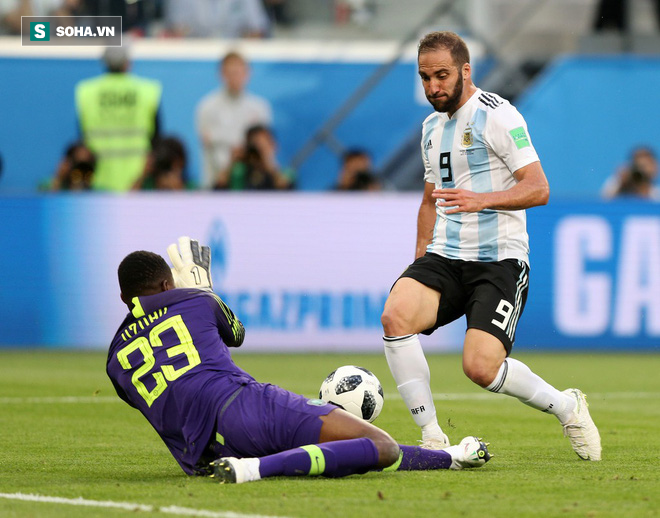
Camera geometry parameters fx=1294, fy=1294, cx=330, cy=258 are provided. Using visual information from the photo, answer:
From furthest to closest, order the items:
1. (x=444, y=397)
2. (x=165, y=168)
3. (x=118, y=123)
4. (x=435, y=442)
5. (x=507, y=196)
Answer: (x=118, y=123)
(x=165, y=168)
(x=444, y=397)
(x=435, y=442)
(x=507, y=196)

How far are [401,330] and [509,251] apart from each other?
71 cm

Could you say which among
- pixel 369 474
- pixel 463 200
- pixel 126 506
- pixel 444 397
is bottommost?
pixel 444 397

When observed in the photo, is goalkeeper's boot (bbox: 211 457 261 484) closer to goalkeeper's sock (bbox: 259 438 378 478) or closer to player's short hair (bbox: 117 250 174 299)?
goalkeeper's sock (bbox: 259 438 378 478)

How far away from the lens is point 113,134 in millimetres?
15102

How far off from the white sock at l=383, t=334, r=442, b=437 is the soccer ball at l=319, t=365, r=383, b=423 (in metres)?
0.16

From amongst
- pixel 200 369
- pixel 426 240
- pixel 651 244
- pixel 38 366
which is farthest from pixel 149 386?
pixel 651 244

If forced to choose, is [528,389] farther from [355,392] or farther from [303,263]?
[303,263]

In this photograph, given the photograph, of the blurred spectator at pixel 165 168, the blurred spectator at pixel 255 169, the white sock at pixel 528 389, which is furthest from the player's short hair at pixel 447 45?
the blurred spectator at pixel 165 168

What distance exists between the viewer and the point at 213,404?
5.75 meters

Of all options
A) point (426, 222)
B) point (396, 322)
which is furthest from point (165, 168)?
point (396, 322)

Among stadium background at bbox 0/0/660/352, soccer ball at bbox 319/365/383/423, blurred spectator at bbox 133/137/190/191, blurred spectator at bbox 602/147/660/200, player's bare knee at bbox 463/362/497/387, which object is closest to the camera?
player's bare knee at bbox 463/362/497/387

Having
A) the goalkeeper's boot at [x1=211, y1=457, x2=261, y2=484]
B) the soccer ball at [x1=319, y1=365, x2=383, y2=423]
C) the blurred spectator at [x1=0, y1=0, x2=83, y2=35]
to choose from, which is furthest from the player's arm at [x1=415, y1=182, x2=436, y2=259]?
the blurred spectator at [x1=0, y1=0, x2=83, y2=35]

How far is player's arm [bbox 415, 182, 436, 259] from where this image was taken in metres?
7.14

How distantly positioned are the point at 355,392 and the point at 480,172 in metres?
1.31
